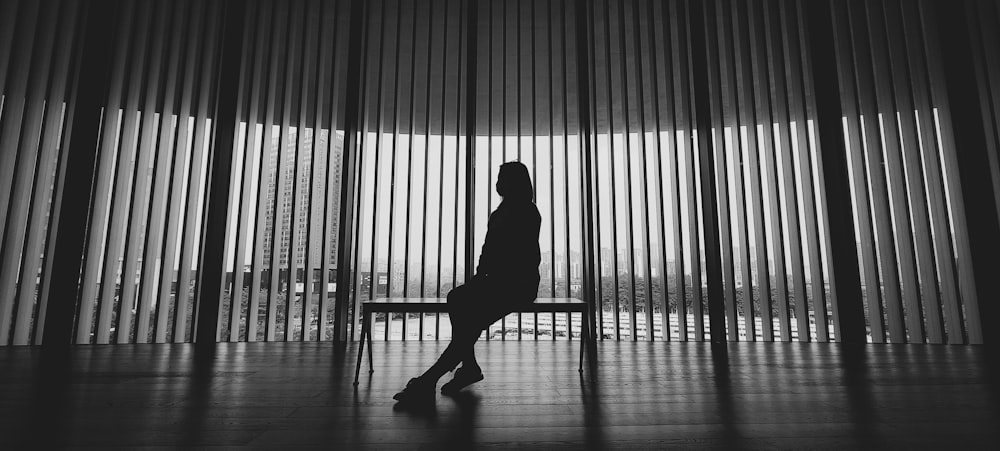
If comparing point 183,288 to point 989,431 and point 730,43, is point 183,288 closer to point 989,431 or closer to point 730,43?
point 989,431

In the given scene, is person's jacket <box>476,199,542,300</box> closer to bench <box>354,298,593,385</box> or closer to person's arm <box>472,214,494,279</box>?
person's arm <box>472,214,494,279</box>

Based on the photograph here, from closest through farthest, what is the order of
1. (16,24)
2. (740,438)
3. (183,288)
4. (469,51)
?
(740,438) < (469,51) < (16,24) < (183,288)

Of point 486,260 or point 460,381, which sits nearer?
point 460,381

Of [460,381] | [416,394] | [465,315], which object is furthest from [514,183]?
[416,394]

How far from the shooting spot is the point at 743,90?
5715 mm

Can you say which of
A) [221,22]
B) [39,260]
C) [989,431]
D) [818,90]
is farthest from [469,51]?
[39,260]

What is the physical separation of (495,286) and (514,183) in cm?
61

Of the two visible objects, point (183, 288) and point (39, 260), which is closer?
point (39, 260)

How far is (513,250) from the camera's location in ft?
8.07

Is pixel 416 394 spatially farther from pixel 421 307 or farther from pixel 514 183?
pixel 514 183

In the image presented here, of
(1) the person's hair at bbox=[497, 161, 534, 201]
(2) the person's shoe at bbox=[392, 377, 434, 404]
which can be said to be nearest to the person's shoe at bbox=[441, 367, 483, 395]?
(2) the person's shoe at bbox=[392, 377, 434, 404]

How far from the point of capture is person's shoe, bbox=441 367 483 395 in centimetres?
232

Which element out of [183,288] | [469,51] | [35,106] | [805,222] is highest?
[469,51]

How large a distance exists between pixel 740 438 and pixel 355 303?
4869 millimetres
